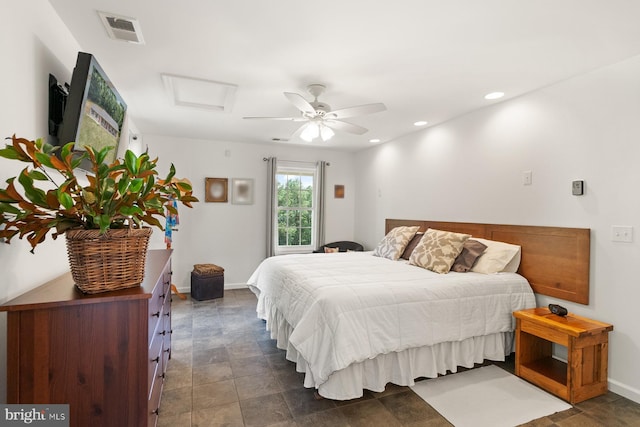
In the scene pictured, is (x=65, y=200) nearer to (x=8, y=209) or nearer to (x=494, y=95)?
(x=8, y=209)

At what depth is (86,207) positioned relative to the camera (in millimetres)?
1197

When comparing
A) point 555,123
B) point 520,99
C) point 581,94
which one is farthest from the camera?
point 520,99

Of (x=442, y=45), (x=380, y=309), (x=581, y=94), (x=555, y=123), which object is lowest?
(x=380, y=309)

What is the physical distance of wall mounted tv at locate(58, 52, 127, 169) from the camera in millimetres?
1634

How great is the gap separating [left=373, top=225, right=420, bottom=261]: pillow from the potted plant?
9.50 ft

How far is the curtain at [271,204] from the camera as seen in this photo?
5359mm

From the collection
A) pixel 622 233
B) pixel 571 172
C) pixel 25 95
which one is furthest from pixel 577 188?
pixel 25 95

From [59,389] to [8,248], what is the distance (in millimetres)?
625

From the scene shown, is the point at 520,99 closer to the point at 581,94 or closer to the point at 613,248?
the point at 581,94

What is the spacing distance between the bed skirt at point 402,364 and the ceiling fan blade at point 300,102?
1892 millimetres

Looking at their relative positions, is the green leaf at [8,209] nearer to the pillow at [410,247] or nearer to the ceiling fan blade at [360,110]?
the ceiling fan blade at [360,110]

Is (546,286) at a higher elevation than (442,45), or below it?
below

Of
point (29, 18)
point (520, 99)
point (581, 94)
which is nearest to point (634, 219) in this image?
point (581, 94)

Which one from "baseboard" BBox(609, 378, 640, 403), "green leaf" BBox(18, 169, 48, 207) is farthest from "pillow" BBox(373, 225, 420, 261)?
"green leaf" BBox(18, 169, 48, 207)
